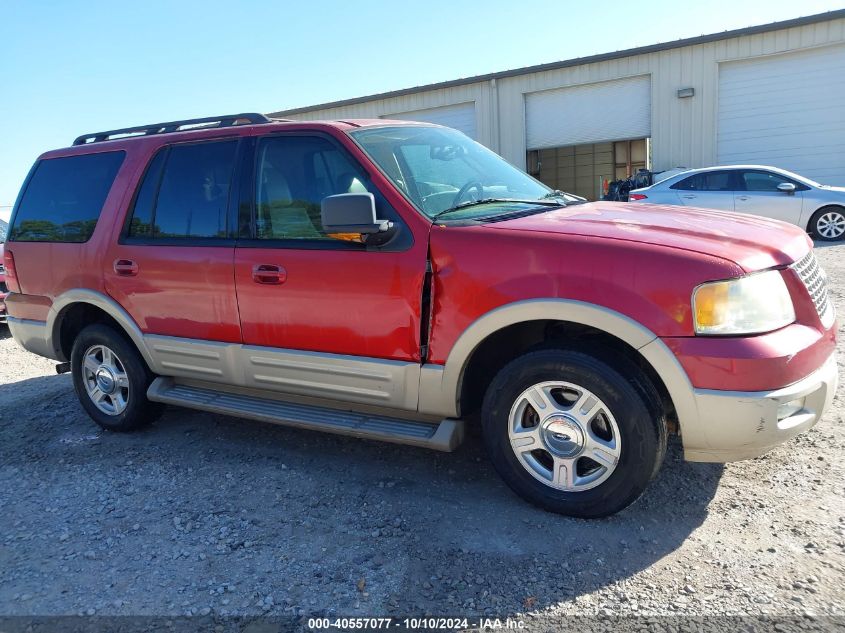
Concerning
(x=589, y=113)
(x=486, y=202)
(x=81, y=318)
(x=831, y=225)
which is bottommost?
(x=831, y=225)

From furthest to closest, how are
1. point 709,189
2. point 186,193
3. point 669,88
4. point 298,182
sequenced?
point 669,88 < point 709,189 < point 186,193 < point 298,182

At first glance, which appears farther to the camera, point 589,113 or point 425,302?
point 589,113

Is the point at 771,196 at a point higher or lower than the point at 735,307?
lower

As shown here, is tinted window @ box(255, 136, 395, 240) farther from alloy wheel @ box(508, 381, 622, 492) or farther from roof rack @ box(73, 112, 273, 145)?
alloy wheel @ box(508, 381, 622, 492)

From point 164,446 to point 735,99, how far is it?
16197mm

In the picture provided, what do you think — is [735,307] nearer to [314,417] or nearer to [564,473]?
[564,473]

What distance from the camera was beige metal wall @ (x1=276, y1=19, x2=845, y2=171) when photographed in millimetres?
15344

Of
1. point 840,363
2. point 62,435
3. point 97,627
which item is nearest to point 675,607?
point 97,627

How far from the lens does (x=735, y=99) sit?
16.1 meters

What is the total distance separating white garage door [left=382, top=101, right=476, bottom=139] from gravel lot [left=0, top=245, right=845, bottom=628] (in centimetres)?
1733

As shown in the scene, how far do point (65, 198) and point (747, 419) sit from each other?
4.55m

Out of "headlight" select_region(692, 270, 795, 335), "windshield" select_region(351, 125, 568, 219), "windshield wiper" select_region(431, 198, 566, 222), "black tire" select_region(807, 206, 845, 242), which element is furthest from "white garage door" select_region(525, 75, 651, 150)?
"headlight" select_region(692, 270, 795, 335)

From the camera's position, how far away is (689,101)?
16.5 metres

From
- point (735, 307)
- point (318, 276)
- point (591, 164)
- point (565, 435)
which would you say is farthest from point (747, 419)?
point (591, 164)
